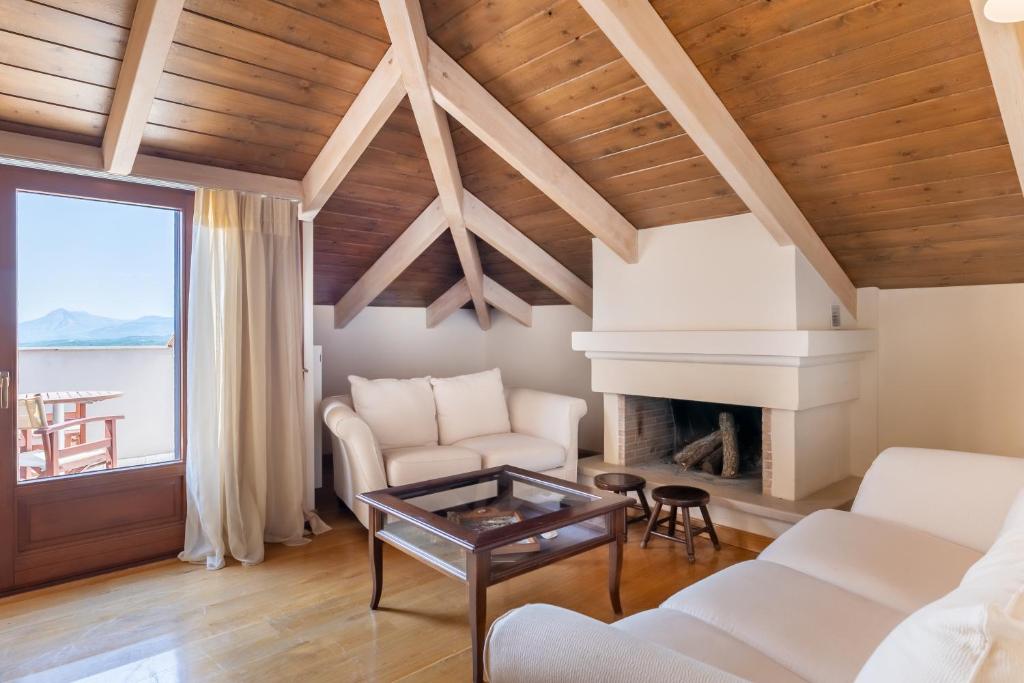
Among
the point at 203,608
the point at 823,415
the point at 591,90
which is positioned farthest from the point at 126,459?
the point at 823,415

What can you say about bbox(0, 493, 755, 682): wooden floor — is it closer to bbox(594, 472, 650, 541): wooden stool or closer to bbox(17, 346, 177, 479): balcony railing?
bbox(594, 472, 650, 541): wooden stool

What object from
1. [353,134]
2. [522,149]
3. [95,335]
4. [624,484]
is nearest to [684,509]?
[624,484]

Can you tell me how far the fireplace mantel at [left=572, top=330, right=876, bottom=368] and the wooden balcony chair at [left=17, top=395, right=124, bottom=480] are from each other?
2798mm

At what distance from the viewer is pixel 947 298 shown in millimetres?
3395

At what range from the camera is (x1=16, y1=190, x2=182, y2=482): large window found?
285 centimetres

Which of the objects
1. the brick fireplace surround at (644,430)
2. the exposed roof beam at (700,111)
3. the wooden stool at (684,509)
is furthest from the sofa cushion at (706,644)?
the brick fireplace surround at (644,430)

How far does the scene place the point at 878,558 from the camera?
1.89 m

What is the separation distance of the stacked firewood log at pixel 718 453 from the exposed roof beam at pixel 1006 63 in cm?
212

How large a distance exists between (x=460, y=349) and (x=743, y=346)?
3028 millimetres

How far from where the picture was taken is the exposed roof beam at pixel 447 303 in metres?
5.26

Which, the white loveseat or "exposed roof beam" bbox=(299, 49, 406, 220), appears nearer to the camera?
"exposed roof beam" bbox=(299, 49, 406, 220)

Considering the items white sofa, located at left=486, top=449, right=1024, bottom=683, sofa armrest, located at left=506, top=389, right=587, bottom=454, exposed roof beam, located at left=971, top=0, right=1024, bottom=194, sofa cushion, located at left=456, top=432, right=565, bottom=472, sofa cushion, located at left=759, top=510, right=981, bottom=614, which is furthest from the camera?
sofa armrest, located at left=506, top=389, right=587, bottom=454

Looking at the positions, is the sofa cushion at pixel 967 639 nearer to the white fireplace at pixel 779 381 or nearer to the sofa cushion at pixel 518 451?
the white fireplace at pixel 779 381

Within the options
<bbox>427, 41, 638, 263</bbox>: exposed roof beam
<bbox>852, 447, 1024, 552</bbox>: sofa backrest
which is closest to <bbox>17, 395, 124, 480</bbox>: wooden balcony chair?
<bbox>427, 41, 638, 263</bbox>: exposed roof beam
